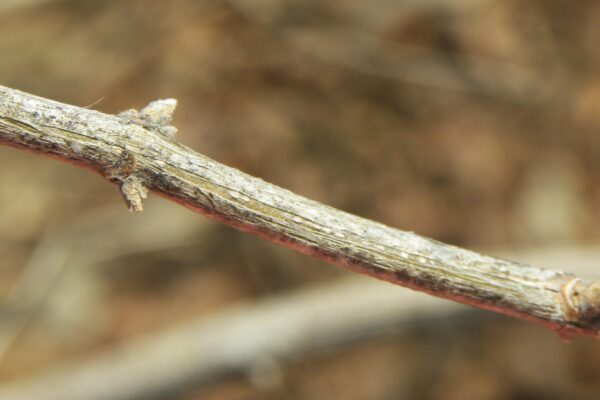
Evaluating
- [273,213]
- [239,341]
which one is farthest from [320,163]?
[273,213]

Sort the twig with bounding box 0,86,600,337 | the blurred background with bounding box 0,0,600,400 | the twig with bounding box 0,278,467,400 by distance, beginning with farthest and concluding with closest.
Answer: the blurred background with bounding box 0,0,600,400, the twig with bounding box 0,278,467,400, the twig with bounding box 0,86,600,337

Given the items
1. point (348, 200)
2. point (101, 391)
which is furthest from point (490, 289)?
point (348, 200)

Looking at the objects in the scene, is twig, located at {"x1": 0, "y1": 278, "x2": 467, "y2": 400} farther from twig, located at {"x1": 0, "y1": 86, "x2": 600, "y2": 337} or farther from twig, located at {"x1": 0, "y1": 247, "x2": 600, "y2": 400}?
twig, located at {"x1": 0, "y1": 86, "x2": 600, "y2": 337}

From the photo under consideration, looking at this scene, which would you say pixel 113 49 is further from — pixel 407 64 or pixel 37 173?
pixel 407 64

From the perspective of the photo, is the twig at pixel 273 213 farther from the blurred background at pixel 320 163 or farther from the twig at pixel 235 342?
the blurred background at pixel 320 163

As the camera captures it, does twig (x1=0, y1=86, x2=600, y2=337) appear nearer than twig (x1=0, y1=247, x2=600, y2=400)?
Yes

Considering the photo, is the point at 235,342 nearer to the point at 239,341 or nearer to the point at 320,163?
the point at 239,341

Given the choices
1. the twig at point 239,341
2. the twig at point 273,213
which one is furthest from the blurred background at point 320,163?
the twig at point 273,213

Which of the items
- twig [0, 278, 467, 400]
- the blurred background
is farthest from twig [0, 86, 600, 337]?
the blurred background
